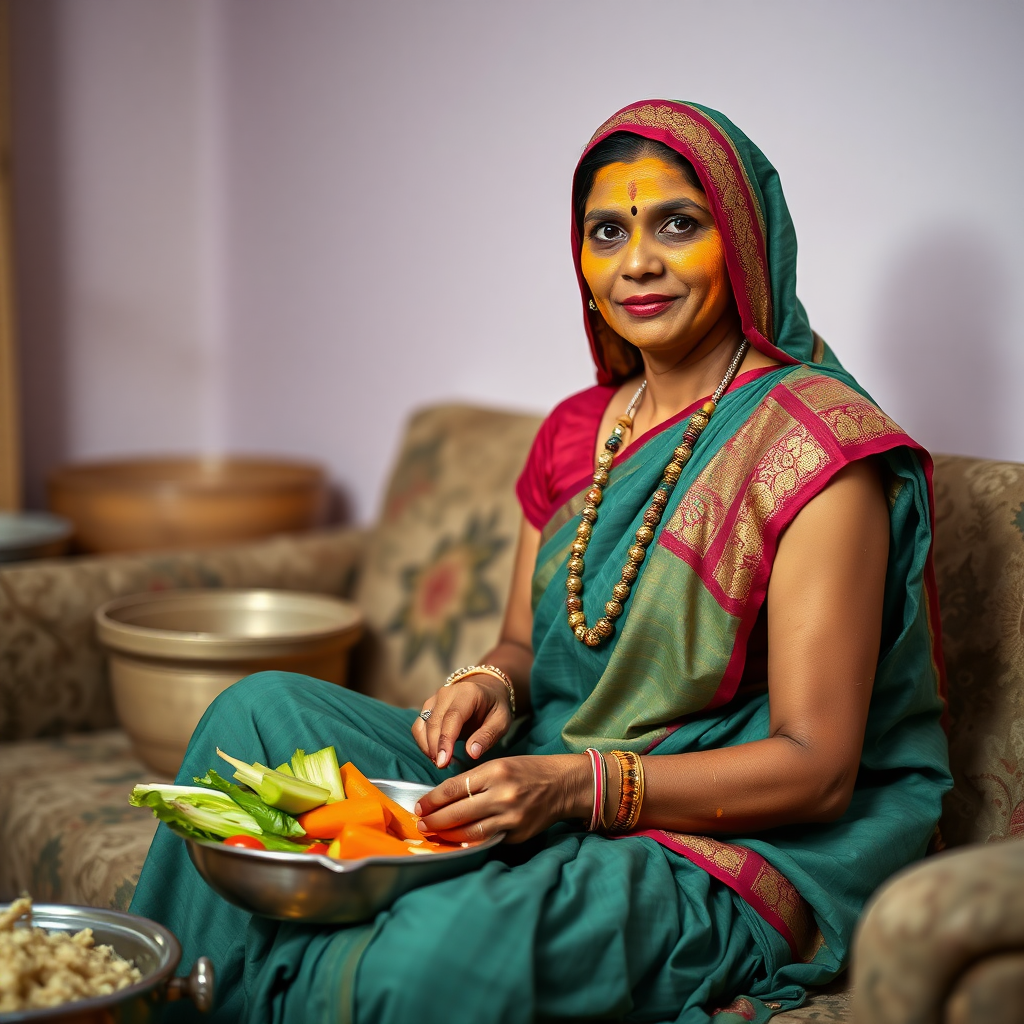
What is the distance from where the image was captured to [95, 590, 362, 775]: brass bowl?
2.01 meters

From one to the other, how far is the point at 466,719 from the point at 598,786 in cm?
24

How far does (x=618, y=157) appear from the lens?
148 cm

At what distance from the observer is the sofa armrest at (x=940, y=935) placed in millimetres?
949

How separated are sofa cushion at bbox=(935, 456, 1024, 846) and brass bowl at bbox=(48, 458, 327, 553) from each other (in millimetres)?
1668

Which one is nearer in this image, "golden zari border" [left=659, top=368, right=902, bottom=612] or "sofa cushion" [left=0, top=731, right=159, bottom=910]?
"golden zari border" [left=659, top=368, right=902, bottom=612]

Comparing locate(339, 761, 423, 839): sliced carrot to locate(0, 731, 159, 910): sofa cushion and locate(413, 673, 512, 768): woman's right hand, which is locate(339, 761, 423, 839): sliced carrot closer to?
locate(413, 673, 512, 768): woman's right hand

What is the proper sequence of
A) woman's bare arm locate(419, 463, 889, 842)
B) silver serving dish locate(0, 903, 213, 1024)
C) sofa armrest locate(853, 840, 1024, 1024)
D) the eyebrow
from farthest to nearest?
the eyebrow
woman's bare arm locate(419, 463, 889, 842)
silver serving dish locate(0, 903, 213, 1024)
sofa armrest locate(853, 840, 1024, 1024)

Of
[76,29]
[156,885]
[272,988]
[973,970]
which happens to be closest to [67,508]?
[76,29]

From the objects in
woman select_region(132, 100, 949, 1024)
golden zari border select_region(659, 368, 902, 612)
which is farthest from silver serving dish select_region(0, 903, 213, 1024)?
golden zari border select_region(659, 368, 902, 612)

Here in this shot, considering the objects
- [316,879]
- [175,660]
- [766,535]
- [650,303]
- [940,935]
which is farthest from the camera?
[175,660]

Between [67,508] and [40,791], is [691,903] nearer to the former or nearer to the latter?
[40,791]

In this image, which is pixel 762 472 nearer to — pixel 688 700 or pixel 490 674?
pixel 688 700

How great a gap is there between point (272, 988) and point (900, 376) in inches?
49.7

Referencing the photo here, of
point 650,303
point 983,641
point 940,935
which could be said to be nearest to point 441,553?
→ point 650,303
